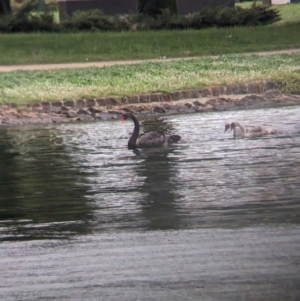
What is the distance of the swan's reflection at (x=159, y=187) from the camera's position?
9562mm

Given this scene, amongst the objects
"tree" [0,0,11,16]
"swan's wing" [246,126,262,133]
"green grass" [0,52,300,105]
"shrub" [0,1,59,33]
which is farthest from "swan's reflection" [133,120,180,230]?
"tree" [0,0,11,16]

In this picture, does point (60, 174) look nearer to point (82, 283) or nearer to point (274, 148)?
point (274, 148)

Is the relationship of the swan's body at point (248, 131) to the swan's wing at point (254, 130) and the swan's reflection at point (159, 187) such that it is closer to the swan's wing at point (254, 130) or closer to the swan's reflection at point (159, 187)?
the swan's wing at point (254, 130)

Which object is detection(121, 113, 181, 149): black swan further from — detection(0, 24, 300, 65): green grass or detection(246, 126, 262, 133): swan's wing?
detection(0, 24, 300, 65): green grass

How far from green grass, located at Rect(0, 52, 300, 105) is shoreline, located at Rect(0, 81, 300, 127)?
33 centimetres

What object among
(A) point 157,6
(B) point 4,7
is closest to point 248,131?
(A) point 157,6

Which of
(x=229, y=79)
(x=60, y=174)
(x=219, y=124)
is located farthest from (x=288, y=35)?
(x=60, y=174)

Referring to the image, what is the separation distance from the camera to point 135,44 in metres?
30.1

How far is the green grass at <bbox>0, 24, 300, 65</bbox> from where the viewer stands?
28.4 metres

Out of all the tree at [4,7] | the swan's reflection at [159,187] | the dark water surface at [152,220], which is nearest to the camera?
the dark water surface at [152,220]

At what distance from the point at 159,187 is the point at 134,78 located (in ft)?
38.2

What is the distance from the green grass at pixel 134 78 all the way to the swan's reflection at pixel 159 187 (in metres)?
6.75

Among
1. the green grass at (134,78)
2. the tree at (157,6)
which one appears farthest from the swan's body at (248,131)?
the tree at (157,6)

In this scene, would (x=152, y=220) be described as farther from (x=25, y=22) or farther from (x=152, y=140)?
(x=25, y=22)
